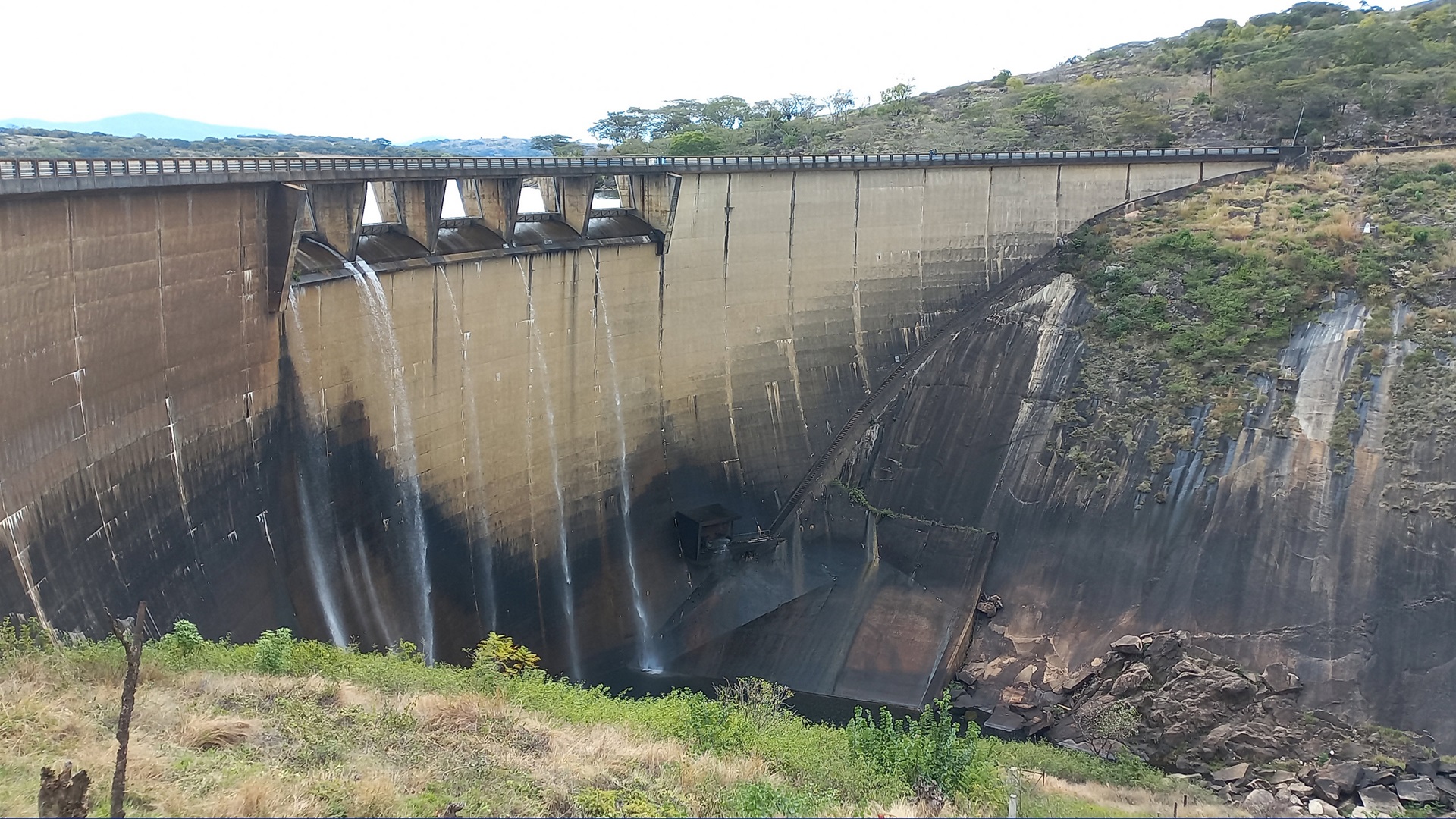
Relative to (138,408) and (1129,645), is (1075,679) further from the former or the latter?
(138,408)

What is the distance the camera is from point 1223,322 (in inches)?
1256

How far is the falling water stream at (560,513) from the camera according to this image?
92.2ft

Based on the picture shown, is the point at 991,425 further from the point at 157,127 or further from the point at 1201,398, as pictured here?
the point at 157,127

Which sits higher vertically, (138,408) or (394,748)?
(138,408)

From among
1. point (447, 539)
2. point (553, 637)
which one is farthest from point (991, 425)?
point (447, 539)

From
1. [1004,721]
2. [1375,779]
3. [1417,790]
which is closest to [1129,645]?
[1004,721]

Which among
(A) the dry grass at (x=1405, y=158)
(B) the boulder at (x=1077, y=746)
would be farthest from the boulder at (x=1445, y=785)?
(A) the dry grass at (x=1405, y=158)

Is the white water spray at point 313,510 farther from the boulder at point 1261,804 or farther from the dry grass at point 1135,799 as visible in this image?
the boulder at point 1261,804

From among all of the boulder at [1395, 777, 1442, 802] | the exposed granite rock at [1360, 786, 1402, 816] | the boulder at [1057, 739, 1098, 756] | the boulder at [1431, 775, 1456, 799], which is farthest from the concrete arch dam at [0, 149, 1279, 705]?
the boulder at [1431, 775, 1456, 799]

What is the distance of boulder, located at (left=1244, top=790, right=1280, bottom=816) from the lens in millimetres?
Answer: 20234

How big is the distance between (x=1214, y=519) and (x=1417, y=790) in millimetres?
8550

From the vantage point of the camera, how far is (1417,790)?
20.9m

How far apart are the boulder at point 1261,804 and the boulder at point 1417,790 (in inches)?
95.6

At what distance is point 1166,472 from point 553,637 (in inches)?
681
